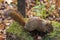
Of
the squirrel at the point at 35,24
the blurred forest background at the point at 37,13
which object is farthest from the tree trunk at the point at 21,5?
the squirrel at the point at 35,24

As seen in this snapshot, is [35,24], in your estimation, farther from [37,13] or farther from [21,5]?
[37,13]

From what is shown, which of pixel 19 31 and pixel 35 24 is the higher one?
pixel 35 24

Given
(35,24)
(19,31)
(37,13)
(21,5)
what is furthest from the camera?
(37,13)

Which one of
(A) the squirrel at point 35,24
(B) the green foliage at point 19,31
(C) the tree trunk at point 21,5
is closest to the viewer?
(A) the squirrel at point 35,24

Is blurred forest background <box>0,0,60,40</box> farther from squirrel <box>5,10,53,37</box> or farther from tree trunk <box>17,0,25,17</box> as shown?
squirrel <box>5,10,53,37</box>

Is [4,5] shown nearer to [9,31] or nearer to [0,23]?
[0,23]

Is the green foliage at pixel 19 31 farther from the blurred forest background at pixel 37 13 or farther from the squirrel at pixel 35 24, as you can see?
the squirrel at pixel 35 24

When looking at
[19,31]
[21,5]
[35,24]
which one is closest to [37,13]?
[21,5]

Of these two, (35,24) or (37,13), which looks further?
(37,13)

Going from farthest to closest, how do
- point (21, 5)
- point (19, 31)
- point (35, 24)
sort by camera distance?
point (21, 5) < point (19, 31) < point (35, 24)

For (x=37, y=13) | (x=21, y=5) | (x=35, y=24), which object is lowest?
(x=37, y=13)

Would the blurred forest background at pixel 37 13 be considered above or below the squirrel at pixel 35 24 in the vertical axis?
below
